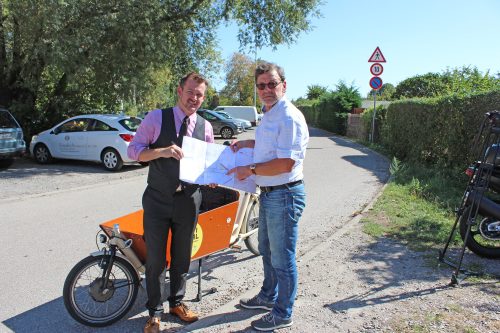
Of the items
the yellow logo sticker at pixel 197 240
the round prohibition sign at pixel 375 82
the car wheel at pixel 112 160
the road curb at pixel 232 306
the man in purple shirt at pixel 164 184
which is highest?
the round prohibition sign at pixel 375 82


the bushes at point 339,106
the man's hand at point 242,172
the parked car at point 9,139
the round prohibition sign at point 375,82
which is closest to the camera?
the man's hand at point 242,172

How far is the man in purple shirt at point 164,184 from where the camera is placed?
11.0 ft

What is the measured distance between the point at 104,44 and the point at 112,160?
414 cm

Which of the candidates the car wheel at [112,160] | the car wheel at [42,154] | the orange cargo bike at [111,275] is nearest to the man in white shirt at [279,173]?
the orange cargo bike at [111,275]

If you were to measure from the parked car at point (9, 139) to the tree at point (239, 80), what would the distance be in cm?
5037

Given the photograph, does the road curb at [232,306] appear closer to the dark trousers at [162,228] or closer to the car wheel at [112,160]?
the dark trousers at [162,228]

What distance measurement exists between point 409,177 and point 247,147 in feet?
25.7

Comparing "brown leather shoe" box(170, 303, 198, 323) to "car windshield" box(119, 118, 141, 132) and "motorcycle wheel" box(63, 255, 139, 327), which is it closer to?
"motorcycle wheel" box(63, 255, 139, 327)

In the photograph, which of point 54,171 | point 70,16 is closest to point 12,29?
point 70,16

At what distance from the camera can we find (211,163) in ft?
11.5

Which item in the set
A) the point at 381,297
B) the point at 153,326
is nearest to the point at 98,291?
the point at 153,326

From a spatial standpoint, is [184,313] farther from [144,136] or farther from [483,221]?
[483,221]

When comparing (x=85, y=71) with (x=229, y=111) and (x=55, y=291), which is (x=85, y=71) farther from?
(x=229, y=111)

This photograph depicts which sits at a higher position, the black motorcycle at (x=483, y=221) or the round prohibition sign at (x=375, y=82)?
the round prohibition sign at (x=375, y=82)
